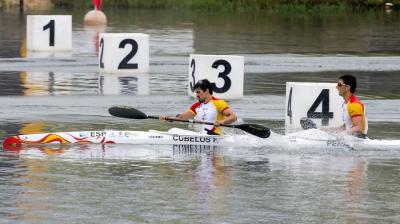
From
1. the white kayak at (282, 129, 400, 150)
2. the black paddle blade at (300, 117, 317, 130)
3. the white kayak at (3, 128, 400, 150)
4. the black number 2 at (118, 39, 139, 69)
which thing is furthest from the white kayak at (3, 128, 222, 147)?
the black number 2 at (118, 39, 139, 69)

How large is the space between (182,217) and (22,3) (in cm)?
5303

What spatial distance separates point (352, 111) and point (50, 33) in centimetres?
1972

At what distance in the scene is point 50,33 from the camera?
36469 mm

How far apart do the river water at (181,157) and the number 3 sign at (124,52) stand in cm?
42

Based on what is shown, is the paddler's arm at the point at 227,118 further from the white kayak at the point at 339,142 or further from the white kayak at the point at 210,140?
the white kayak at the point at 339,142

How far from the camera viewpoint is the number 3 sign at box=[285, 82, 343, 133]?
69.3ft

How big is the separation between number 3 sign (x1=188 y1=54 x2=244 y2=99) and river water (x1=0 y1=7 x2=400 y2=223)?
0.40 metres

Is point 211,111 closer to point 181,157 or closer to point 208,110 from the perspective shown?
point 208,110

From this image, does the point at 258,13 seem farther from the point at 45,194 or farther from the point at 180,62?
the point at 45,194

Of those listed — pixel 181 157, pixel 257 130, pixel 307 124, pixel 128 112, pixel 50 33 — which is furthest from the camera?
pixel 50 33

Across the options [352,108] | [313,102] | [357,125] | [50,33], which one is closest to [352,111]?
[352,108]

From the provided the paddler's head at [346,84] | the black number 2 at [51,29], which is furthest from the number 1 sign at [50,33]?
the paddler's head at [346,84]

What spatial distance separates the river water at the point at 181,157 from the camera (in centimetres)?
1316

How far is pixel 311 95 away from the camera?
2109 cm
